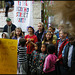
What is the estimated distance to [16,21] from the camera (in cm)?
401

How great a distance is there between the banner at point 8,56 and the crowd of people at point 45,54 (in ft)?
4.95

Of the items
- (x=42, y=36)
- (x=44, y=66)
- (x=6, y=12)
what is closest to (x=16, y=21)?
(x=42, y=36)

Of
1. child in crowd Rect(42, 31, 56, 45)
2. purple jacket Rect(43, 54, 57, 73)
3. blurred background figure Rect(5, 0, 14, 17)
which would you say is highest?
blurred background figure Rect(5, 0, 14, 17)

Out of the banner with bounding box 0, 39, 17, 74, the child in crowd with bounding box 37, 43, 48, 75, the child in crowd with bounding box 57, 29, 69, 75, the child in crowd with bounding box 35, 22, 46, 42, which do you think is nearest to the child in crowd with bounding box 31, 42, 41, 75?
the child in crowd with bounding box 37, 43, 48, 75

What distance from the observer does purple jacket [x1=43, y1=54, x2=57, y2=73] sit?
11.7ft

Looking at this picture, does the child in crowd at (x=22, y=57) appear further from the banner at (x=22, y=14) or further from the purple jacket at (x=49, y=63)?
the purple jacket at (x=49, y=63)

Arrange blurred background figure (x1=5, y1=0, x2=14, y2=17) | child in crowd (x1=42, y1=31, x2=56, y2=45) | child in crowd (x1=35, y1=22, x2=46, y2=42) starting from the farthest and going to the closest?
blurred background figure (x1=5, y1=0, x2=14, y2=17), child in crowd (x1=35, y1=22, x2=46, y2=42), child in crowd (x1=42, y1=31, x2=56, y2=45)

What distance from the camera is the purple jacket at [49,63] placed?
3.57 metres

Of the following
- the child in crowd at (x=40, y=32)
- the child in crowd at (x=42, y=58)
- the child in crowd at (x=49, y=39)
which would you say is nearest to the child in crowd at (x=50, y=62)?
the child in crowd at (x=42, y=58)

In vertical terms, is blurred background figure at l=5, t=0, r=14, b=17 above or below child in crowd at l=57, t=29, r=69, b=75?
above

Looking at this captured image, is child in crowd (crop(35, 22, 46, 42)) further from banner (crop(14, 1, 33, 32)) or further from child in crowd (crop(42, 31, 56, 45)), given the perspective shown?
banner (crop(14, 1, 33, 32))

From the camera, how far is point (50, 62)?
3.59m

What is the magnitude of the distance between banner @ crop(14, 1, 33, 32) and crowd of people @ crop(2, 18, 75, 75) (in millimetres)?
317

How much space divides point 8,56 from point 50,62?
161cm
